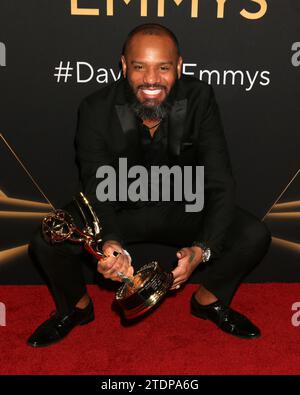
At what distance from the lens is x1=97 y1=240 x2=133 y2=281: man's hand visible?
2.15m

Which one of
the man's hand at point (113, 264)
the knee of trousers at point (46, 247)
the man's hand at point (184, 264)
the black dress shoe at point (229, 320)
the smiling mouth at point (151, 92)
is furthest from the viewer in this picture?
the black dress shoe at point (229, 320)

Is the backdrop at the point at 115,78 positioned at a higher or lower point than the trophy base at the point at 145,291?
higher

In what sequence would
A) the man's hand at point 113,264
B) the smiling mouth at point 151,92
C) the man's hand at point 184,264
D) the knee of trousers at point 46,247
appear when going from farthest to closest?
the knee of trousers at point 46,247
the smiling mouth at point 151,92
the man's hand at point 184,264
the man's hand at point 113,264

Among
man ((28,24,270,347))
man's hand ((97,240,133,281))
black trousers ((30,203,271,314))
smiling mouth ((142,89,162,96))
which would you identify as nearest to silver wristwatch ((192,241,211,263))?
man ((28,24,270,347))

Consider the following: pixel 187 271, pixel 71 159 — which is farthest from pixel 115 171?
pixel 187 271

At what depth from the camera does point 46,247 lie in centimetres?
251

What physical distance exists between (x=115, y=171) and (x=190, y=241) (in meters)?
0.49

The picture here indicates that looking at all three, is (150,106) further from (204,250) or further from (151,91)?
(204,250)

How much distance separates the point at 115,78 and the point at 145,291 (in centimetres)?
111

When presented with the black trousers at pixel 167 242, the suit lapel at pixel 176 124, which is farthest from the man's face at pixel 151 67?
the black trousers at pixel 167 242

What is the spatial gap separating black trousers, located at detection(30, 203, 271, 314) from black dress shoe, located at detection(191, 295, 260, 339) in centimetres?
5

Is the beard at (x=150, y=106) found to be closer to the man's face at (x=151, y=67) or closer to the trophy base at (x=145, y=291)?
the man's face at (x=151, y=67)

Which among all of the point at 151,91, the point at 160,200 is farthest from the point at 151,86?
the point at 160,200

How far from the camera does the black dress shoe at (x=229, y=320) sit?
263cm
